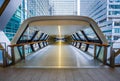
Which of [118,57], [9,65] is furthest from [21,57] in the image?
[118,57]

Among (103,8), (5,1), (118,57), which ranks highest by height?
(103,8)

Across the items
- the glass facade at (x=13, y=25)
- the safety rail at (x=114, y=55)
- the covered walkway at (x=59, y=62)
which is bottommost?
the covered walkway at (x=59, y=62)

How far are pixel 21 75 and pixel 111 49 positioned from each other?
3.15m

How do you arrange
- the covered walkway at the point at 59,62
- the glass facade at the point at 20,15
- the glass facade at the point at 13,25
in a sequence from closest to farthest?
1. the covered walkway at the point at 59,62
2. the glass facade at the point at 13,25
3. the glass facade at the point at 20,15

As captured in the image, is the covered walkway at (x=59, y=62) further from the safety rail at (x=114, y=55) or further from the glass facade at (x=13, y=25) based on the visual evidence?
the glass facade at (x=13, y=25)

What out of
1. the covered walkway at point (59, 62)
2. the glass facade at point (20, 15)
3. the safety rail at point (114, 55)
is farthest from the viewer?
the glass facade at point (20, 15)

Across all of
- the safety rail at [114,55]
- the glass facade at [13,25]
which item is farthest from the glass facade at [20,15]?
the safety rail at [114,55]

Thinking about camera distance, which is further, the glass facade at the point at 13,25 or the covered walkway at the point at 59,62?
the glass facade at the point at 13,25

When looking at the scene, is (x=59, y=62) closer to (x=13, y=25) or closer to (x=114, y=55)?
(x=114, y=55)

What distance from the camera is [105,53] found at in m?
5.25

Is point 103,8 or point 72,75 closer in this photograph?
point 72,75

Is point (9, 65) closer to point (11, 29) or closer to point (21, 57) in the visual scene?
point (21, 57)

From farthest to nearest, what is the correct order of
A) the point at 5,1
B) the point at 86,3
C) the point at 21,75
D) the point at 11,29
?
the point at 86,3 < the point at 11,29 < the point at 5,1 < the point at 21,75

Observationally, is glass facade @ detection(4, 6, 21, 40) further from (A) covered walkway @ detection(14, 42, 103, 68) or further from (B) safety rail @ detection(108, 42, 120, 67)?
(B) safety rail @ detection(108, 42, 120, 67)
